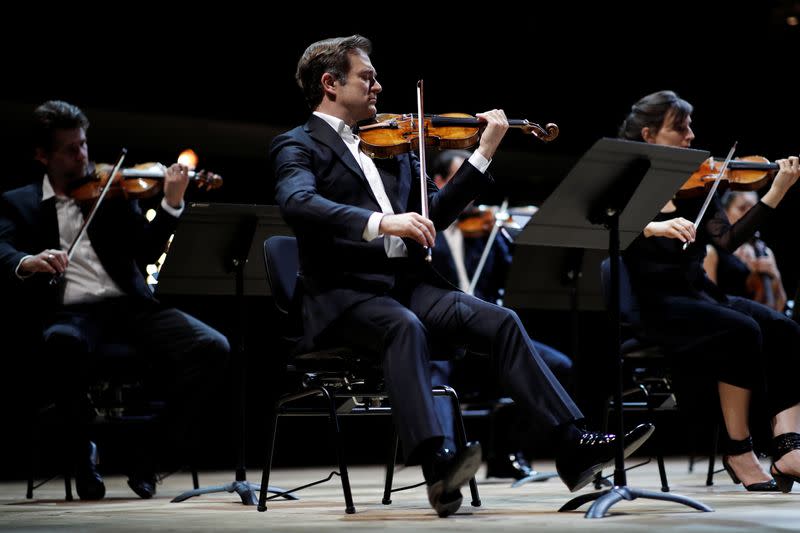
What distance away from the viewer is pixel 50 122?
3.55 metres

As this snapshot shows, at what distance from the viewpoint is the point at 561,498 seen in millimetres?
2922

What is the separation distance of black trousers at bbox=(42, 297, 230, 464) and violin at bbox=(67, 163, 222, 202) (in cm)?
39

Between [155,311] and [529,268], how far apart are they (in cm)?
139

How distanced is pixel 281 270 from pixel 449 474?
2.81 feet

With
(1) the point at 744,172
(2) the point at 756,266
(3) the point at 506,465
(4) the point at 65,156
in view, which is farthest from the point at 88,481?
(2) the point at 756,266

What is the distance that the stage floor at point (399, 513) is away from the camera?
2.00 m

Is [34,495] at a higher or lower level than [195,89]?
→ lower

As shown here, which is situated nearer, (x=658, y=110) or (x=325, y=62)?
(x=325, y=62)

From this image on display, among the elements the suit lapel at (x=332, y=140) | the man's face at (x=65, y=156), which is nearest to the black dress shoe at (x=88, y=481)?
the man's face at (x=65, y=156)

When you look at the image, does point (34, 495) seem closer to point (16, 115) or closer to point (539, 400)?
point (16, 115)

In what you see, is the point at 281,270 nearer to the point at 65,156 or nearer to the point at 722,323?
the point at 65,156

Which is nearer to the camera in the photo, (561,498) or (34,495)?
(561,498)

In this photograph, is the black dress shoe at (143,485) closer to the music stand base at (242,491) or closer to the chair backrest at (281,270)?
the music stand base at (242,491)


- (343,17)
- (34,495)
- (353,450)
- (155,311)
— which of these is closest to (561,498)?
(155,311)
